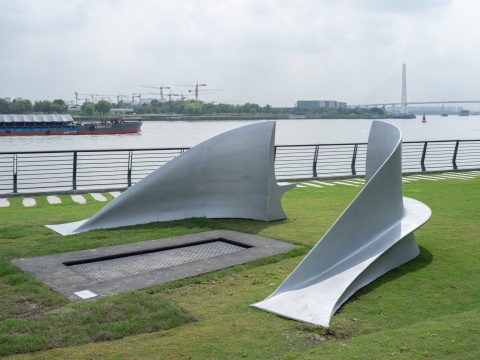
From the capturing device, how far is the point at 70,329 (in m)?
5.37

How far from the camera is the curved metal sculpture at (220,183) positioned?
35.0ft

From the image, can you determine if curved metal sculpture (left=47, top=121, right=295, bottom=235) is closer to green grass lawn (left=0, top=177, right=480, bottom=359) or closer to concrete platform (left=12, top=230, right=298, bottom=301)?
concrete platform (left=12, top=230, right=298, bottom=301)

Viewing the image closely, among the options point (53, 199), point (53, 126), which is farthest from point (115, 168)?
point (53, 126)

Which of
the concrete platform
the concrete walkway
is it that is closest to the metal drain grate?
the concrete platform

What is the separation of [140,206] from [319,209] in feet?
12.5

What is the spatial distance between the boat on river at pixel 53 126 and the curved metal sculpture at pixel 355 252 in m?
48.6

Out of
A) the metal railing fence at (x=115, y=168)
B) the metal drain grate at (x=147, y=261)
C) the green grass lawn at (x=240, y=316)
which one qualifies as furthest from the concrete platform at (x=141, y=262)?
the metal railing fence at (x=115, y=168)

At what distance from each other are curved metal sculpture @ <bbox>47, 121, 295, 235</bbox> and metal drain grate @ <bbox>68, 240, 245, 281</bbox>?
5.80 feet

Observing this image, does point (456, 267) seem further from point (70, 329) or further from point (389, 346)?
point (70, 329)

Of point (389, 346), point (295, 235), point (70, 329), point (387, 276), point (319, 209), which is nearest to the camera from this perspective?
point (389, 346)

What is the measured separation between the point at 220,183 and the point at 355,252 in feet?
14.3

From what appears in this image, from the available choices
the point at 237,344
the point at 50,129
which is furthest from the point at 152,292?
the point at 50,129

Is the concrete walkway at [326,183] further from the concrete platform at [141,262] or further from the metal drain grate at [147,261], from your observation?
the metal drain grate at [147,261]

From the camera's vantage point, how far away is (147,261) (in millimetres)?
8117
